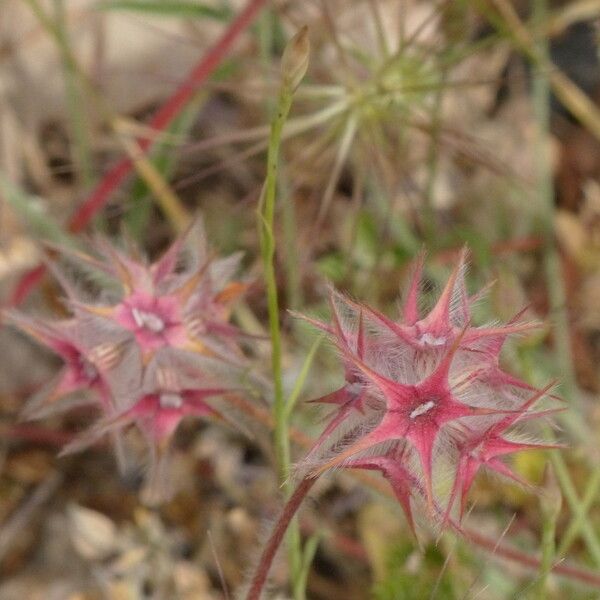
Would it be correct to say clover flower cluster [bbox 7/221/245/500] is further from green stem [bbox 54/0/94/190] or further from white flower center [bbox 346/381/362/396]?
green stem [bbox 54/0/94/190]

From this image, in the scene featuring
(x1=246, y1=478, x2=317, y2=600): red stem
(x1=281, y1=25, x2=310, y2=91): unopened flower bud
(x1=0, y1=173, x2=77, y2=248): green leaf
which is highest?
(x1=281, y1=25, x2=310, y2=91): unopened flower bud

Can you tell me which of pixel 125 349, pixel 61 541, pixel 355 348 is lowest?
pixel 61 541

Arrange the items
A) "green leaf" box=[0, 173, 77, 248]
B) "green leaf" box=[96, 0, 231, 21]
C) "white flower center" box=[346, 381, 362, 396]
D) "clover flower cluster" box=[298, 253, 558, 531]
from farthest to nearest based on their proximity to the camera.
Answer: "green leaf" box=[96, 0, 231, 21] → "green leaf" box=[0, 173, 77, 248] → "white flower center" box=[346, 381, 362, 396] → "clover flower cluster" box=[298, 253, 558, 531]

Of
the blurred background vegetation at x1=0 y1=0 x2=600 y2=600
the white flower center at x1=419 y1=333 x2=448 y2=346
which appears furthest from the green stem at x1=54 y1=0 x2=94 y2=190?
the white flower center at x1=419 y1=333 x2=448 y2=346

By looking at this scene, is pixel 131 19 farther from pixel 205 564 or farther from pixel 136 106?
pixel 205 564

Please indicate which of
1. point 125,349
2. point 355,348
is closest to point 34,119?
point 125,349

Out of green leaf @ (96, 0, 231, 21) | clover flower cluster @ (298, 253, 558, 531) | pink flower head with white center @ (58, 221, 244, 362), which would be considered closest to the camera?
clover flower cluster @ (298, 253, 558, 531)

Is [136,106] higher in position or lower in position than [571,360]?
higher

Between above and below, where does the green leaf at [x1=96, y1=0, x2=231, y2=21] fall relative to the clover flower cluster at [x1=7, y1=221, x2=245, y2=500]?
above

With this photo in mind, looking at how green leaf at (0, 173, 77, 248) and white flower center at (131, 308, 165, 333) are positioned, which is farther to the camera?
green leaf at (0, 173, 77, 248)
